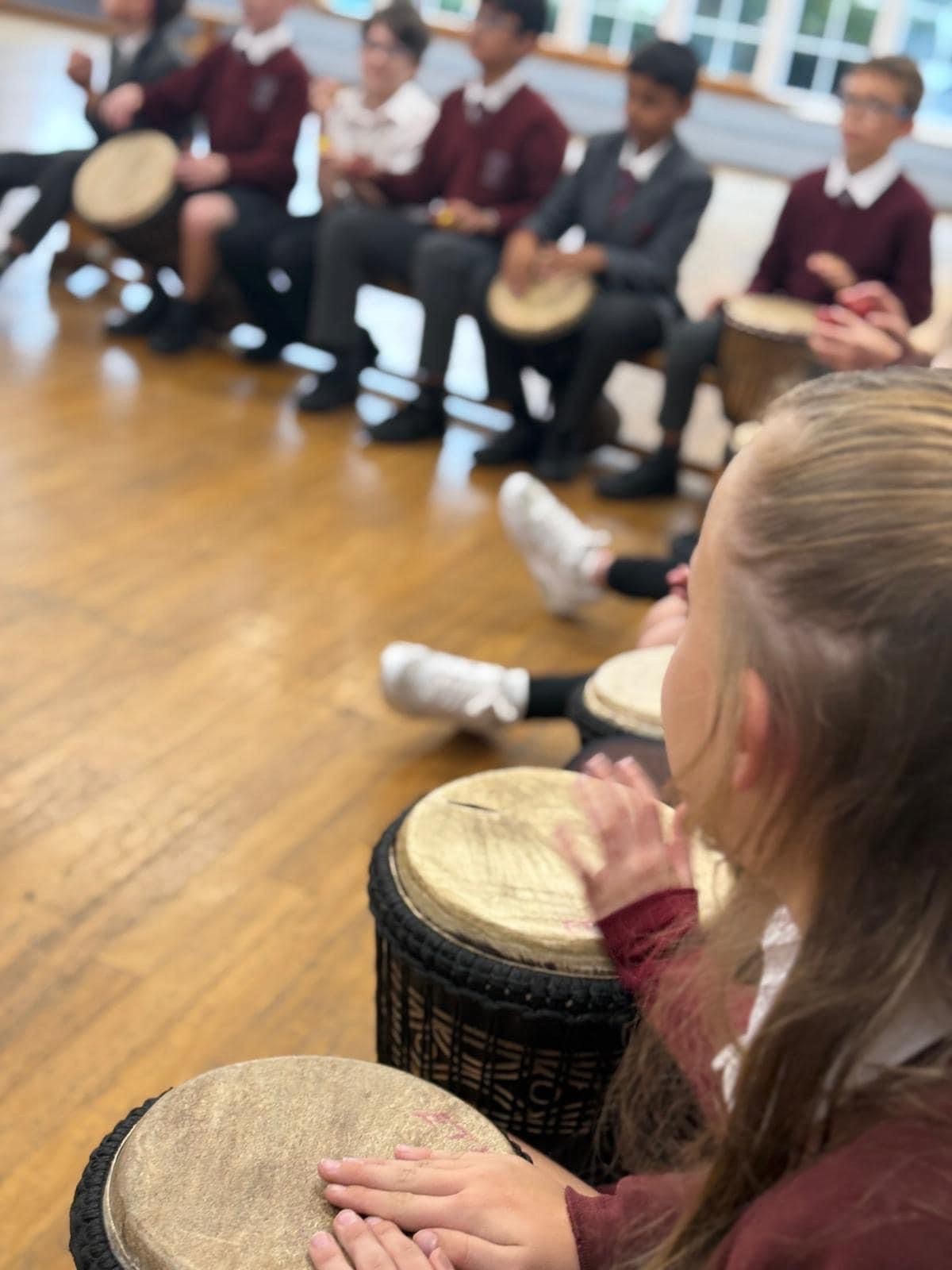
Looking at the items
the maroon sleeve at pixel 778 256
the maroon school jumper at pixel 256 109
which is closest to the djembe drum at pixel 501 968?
the maroon sleeve at pixel 778 256

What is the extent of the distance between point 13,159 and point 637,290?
2.04 m

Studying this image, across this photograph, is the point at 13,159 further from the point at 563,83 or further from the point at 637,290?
the point at 563,83

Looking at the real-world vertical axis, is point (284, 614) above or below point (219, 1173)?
below

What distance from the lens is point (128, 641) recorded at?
255 centimetres

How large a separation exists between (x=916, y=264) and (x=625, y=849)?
8.91 feet

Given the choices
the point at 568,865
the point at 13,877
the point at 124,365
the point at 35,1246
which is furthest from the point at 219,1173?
the point at 124,365

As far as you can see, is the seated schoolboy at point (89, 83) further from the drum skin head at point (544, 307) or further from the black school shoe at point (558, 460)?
the black school shoe at point (558, 460)

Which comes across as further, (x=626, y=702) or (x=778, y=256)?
(x=778, y=256)

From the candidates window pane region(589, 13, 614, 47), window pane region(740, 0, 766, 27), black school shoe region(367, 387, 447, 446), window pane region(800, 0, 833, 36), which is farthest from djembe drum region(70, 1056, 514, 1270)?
window pane region(589, 13, 614, 47)

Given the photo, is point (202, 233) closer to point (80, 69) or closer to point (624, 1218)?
point (80, 69)

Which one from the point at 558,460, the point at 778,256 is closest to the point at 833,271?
the point at 778,256

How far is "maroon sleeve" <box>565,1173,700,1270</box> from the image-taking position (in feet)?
2.87

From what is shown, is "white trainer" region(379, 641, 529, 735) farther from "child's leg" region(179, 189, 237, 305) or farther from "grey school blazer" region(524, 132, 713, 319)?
A: "child's leg" region(179, 189, 237, 305)

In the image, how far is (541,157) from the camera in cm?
393
